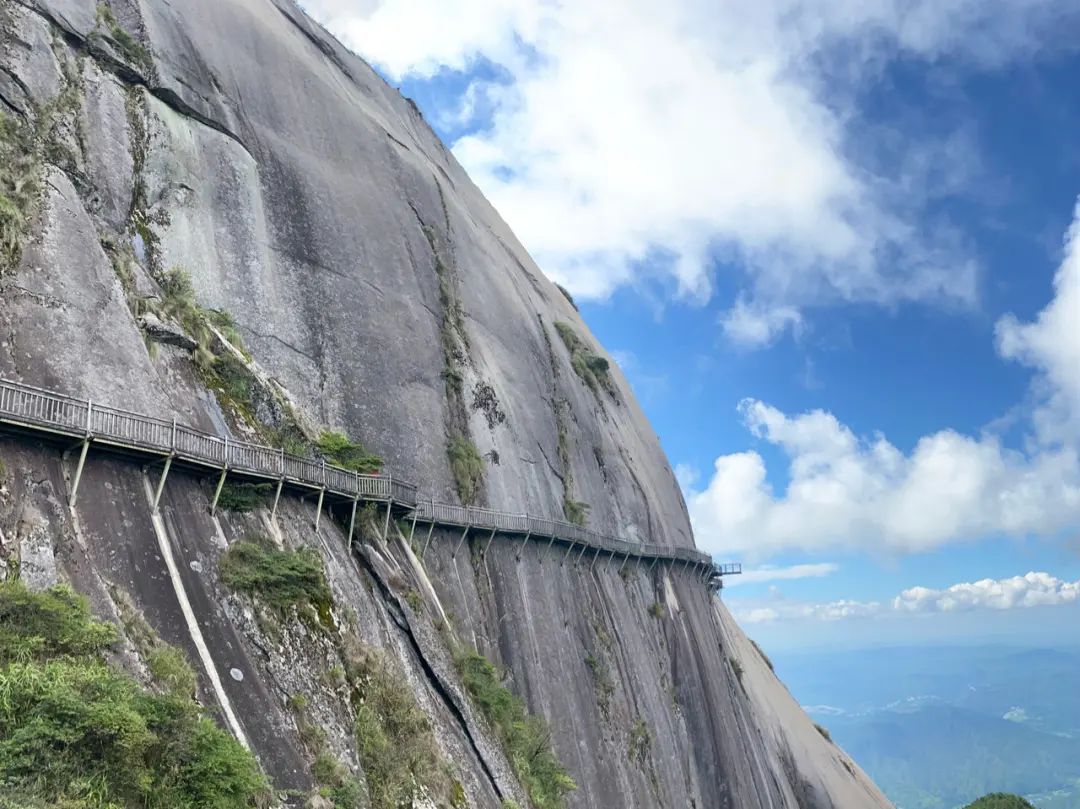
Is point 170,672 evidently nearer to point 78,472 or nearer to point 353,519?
point 78,472

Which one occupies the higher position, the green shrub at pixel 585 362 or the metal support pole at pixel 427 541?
the green shrub at pixel 585 362

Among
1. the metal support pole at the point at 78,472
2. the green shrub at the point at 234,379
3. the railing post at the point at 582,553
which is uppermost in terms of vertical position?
the green shrub at the point at 234,379

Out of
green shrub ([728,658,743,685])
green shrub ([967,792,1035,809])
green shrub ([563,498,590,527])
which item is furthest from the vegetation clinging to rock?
green shrub ([967,792,1035,809])


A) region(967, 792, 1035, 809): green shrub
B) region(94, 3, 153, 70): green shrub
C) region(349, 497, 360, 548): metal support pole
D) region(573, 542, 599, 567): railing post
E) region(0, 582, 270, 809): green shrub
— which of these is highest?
region(94, 3, 153, 70): green shrub

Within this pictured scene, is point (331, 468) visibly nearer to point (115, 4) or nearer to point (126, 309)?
point (126, 309)

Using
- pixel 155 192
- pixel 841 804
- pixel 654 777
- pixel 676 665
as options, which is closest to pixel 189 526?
pixel 155 192

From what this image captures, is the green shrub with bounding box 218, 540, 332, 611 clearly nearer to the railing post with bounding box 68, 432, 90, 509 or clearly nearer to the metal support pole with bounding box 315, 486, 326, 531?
the metal support pole with bounding box 315, 486, 326, 531

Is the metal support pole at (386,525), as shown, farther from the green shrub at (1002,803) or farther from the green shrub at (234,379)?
the green shrub at (1002,803)

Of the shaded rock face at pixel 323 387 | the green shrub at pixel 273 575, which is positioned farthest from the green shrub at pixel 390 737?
the green shrub at pixel 273 575
